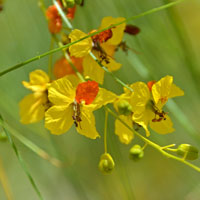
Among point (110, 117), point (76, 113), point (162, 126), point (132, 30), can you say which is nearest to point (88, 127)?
point (76, 113)

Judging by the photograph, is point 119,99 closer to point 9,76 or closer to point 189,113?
point 9,76

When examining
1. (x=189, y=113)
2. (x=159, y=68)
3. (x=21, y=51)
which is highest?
(x=21, y=51)

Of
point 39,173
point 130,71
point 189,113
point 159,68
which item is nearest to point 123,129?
point 159,68

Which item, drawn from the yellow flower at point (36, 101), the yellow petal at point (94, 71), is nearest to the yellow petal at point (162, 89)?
the yellow petal at point (94, 71)

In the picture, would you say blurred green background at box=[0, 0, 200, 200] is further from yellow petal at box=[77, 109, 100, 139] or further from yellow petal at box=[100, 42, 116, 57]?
yellow petal at box=[77, 109, 100, 139]

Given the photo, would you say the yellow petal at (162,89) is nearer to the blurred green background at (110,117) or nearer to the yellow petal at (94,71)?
the yellow petal at (94,71)

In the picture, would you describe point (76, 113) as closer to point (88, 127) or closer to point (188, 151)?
point (88, 127)

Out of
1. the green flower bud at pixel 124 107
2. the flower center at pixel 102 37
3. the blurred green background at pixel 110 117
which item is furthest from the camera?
the blurred green background at pixel 110 117

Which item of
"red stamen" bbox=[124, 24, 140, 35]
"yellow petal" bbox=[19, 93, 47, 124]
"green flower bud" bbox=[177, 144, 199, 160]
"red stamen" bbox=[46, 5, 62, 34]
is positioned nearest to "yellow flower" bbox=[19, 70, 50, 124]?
"yellow petal" bbox=[19, 93, 47, 124]
